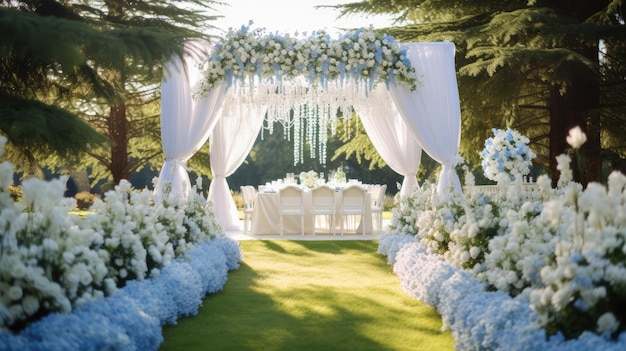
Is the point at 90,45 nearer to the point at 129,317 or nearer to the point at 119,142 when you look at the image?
the point at 129,317

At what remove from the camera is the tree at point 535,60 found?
8.46 meters

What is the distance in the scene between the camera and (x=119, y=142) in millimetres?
14891

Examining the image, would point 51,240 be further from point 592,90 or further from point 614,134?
point 614,134

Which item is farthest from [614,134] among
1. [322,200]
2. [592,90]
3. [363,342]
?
[363,342]

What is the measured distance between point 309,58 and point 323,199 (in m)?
2.79

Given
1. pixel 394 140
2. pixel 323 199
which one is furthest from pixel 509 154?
pixel 323 199

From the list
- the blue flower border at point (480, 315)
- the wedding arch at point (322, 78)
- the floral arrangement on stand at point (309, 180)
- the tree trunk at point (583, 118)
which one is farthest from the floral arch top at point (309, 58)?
the blue flower border at point (480, 315)

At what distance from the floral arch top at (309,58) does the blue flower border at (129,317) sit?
4.12 m

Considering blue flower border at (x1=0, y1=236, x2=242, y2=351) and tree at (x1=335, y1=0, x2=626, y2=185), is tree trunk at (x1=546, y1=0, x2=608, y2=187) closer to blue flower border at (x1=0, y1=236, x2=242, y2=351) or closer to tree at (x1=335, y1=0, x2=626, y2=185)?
tree at (x1=335, y1=0, x2=626, y2=185)

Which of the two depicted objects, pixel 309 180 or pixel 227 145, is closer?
pixel 227 145

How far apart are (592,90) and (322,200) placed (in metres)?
4.67

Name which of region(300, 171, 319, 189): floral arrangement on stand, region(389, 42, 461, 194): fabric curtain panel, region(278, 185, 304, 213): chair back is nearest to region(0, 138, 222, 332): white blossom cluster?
region(389, 42, 461, 194): fabric curtain panel

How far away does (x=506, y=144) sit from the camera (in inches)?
237

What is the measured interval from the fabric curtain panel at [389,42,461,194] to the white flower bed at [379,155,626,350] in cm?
449
